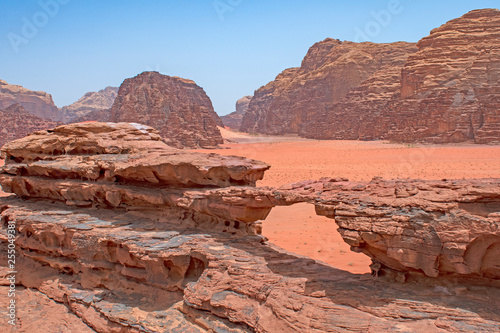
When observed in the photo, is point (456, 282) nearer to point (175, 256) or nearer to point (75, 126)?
point (175, 256)

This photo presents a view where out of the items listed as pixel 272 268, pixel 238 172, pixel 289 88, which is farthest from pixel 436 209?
pixel 289 88

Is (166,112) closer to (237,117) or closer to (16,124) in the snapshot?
(16,124)

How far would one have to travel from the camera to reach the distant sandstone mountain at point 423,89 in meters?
43.6

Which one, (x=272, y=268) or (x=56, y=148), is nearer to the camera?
(x=272, y=268)

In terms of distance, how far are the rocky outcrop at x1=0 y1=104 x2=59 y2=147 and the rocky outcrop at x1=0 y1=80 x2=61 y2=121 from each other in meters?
49.8

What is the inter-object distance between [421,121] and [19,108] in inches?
2249

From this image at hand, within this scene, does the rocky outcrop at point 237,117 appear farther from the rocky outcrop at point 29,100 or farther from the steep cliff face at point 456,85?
the steep cliff face at point 456,85

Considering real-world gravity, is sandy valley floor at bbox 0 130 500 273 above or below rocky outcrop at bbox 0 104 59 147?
below

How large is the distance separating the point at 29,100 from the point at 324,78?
8221 cm

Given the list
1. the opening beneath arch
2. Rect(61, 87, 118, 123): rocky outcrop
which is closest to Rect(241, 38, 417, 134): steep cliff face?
the opening beneath arch

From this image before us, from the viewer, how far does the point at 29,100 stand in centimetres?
10450

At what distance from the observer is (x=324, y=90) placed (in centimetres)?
7725

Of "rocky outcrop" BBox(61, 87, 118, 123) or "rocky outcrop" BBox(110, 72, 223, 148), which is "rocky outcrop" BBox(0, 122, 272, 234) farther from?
"rocky outcrop" BBox(61, 87, 118, 123)

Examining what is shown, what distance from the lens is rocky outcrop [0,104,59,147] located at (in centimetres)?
4950
